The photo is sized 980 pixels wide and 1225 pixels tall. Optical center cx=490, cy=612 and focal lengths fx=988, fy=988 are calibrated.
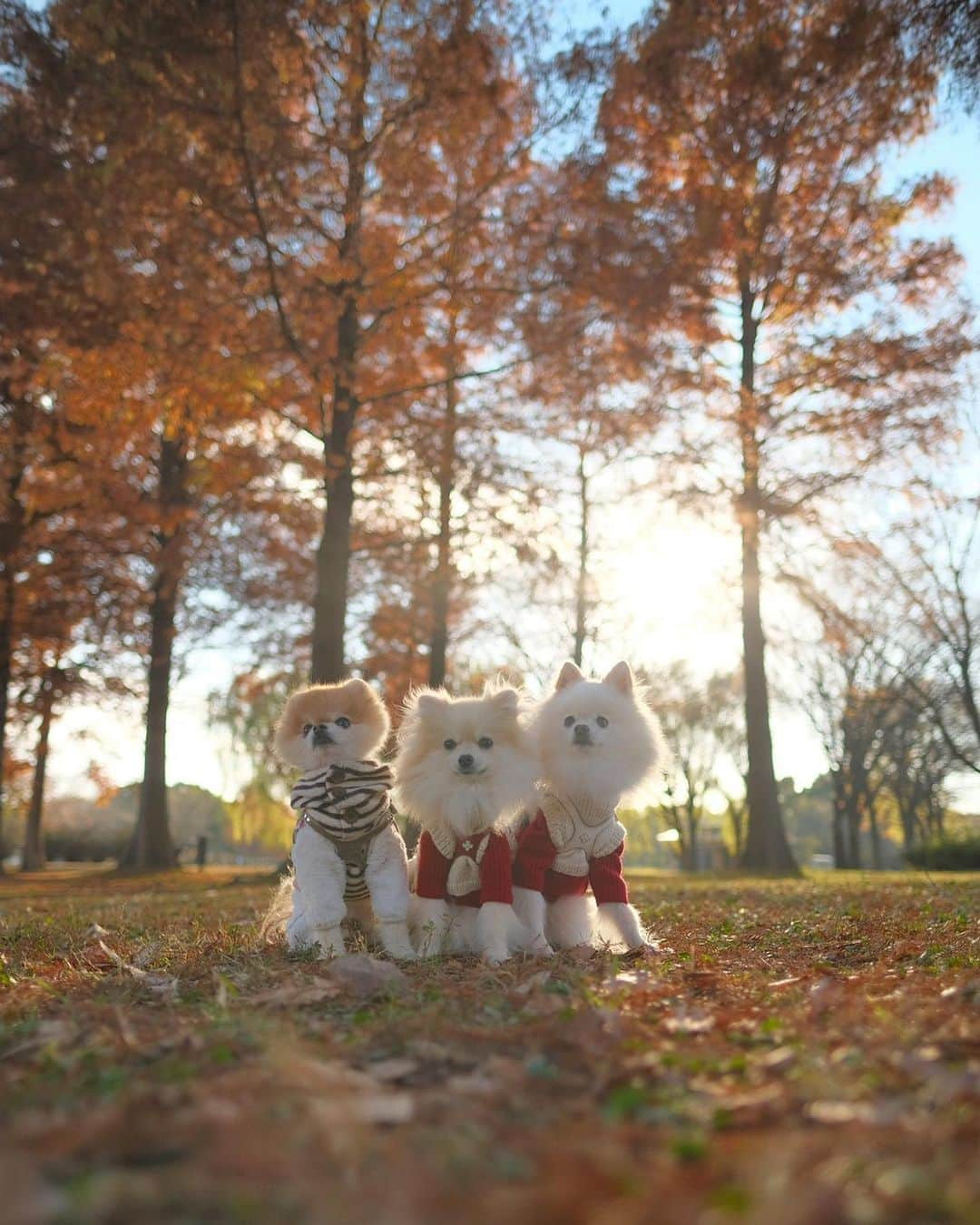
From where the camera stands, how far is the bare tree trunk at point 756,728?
15.9 meters

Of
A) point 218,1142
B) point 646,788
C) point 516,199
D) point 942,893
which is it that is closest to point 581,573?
point 516,199

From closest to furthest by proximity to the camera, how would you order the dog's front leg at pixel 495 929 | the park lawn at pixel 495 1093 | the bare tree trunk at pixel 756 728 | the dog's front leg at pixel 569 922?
the park lawn at pixel 495 1093
the dog's front leg at pixel 495 929
the dog's front leg at pixel 569 922
the bare tree trunk at pixel 756 728

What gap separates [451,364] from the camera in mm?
13664

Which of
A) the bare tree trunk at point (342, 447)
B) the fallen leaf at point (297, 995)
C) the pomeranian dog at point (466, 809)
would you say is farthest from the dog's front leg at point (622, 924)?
the bare tree trunk at point (342, 447)

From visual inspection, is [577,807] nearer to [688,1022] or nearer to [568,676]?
[568,676]

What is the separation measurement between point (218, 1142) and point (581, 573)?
18.8m

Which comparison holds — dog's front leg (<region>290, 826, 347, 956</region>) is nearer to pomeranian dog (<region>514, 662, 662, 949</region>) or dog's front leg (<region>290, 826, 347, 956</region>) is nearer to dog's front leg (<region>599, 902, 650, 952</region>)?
pomeranian dog (<region>514, 662, 662, 949</region>)

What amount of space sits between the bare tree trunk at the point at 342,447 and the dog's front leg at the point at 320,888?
6442mm

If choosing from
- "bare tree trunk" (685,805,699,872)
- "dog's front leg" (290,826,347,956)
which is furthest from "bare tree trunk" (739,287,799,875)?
"bare tree trunk" (685,805,699,872)

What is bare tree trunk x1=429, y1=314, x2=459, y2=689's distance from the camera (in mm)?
13031

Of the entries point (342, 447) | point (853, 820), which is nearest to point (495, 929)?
point (342, 447)

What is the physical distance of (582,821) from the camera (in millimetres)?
5109

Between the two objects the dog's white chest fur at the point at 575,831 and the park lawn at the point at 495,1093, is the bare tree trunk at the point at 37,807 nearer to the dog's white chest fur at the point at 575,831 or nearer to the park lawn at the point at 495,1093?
the dog's white chest fur at the point at 575,831

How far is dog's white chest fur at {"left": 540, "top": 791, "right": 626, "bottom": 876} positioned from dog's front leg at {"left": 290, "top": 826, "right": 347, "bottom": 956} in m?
1.11
